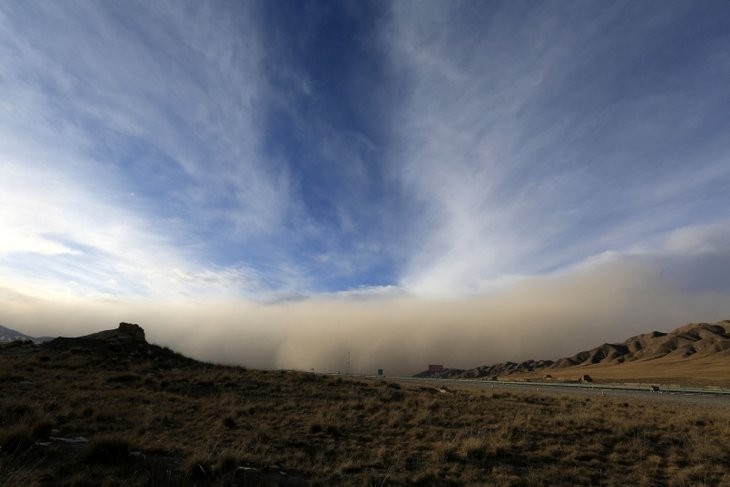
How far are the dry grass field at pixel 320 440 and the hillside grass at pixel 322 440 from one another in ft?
0.19

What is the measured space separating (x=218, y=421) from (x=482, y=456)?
9.59m

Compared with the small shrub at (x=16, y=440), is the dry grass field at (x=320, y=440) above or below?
below

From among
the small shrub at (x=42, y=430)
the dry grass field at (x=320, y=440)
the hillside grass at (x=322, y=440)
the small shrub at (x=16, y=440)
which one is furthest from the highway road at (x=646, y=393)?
the small shrub at (x=16, y=440)

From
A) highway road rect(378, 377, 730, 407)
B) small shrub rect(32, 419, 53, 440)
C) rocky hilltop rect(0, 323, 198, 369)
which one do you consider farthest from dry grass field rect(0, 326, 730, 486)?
highway road rect(378, 377, 730, 407)

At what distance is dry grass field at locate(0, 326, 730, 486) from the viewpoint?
9672 millimetres

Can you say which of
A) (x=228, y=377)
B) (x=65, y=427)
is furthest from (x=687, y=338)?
(x=65, y=427)

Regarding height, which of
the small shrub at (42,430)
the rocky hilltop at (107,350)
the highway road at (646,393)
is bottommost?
the highway road at (646,393)

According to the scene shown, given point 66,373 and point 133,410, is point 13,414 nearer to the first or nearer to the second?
point 133,410

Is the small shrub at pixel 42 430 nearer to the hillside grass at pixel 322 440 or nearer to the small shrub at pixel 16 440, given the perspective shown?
the hillside grass at pixel 322 440

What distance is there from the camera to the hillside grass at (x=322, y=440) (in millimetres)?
9664

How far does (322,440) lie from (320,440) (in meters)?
0.07

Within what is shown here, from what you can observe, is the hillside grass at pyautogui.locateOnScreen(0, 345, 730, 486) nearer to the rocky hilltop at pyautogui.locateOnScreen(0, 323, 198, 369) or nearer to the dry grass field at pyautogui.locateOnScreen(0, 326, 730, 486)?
the dry grass field at pyautogui.locateOnScreen(0, 326, 730, 486)

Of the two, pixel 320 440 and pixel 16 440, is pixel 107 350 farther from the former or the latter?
pixel 320 440

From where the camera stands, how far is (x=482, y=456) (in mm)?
12531
